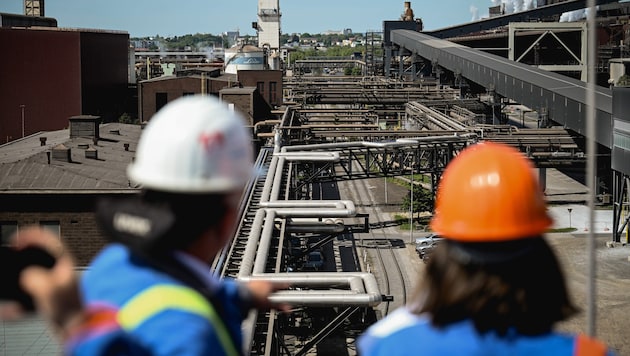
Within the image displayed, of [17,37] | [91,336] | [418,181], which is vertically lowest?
[418,181]

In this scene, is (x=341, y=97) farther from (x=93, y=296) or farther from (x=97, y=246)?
(x=93, y=296)

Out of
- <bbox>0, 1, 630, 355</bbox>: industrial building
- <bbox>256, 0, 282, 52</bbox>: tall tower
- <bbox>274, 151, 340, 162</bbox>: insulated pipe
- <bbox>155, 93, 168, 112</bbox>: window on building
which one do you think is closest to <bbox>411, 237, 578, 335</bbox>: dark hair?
<bbox>0, 1, 630, 355</bbox>: industrial building

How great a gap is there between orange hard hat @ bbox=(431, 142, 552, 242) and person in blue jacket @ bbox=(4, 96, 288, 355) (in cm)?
40

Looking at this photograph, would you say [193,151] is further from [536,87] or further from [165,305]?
[536,87]

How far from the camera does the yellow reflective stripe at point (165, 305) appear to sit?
4.45 ft

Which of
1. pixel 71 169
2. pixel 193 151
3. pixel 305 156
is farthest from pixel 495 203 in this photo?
pixel 305 156

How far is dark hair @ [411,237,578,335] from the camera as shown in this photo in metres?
1.63

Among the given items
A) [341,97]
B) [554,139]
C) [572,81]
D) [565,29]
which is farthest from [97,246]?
[565,29]

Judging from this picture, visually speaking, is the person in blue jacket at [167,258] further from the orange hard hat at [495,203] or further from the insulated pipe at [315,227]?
the insulated pipe at [315,227]

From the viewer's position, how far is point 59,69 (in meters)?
35.0

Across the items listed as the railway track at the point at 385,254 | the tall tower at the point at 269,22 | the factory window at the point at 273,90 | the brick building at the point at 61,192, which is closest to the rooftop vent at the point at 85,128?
the brick building at the point at 61,192

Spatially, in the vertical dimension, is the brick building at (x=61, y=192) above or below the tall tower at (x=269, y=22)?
below

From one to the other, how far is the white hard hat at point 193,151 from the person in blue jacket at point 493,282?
418 millimetres

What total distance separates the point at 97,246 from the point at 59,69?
23.5 metres
